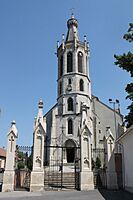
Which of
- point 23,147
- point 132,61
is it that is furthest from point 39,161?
point 132,61

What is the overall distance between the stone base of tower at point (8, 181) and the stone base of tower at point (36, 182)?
56.3 inches

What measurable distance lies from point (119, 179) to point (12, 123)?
9.71 meters

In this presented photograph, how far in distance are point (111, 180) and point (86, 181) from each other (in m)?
2.06

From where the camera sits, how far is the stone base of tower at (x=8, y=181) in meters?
16.2

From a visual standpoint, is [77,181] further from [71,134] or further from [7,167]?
[71,134]

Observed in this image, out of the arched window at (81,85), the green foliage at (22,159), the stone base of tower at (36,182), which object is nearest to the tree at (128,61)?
the stone base of tower at (36,182)

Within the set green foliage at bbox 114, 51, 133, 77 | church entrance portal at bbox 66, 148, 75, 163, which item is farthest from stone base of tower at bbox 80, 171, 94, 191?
church entrance portal at bbox 66, 148, 75, 163

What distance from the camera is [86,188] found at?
55.2ft

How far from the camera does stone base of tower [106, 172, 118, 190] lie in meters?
17.4

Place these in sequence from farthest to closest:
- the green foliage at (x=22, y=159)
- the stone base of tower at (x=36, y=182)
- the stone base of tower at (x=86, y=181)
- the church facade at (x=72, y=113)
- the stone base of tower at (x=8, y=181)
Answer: the church facade at (x=72, y=113) < the green foliage at (x=22, y=159) < the stone base of tower at (x=86, y=181) < the stone base of tower at (x=36, y=182) < the stone base of tower at (x=8, y=181)

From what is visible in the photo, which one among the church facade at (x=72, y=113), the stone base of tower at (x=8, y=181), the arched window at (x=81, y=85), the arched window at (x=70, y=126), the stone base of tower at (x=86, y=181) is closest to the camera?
the stone base of tower at (x=8, y=181)

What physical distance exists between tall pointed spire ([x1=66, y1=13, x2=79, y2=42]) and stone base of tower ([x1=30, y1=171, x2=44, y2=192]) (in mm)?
36631

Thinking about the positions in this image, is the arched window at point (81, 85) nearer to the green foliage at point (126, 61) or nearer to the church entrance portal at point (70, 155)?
the church entrance portal at point (70, 155)

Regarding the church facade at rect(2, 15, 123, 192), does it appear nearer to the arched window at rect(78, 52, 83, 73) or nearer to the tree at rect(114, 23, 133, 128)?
the arched window at rect(78, 52, 83, 73)
